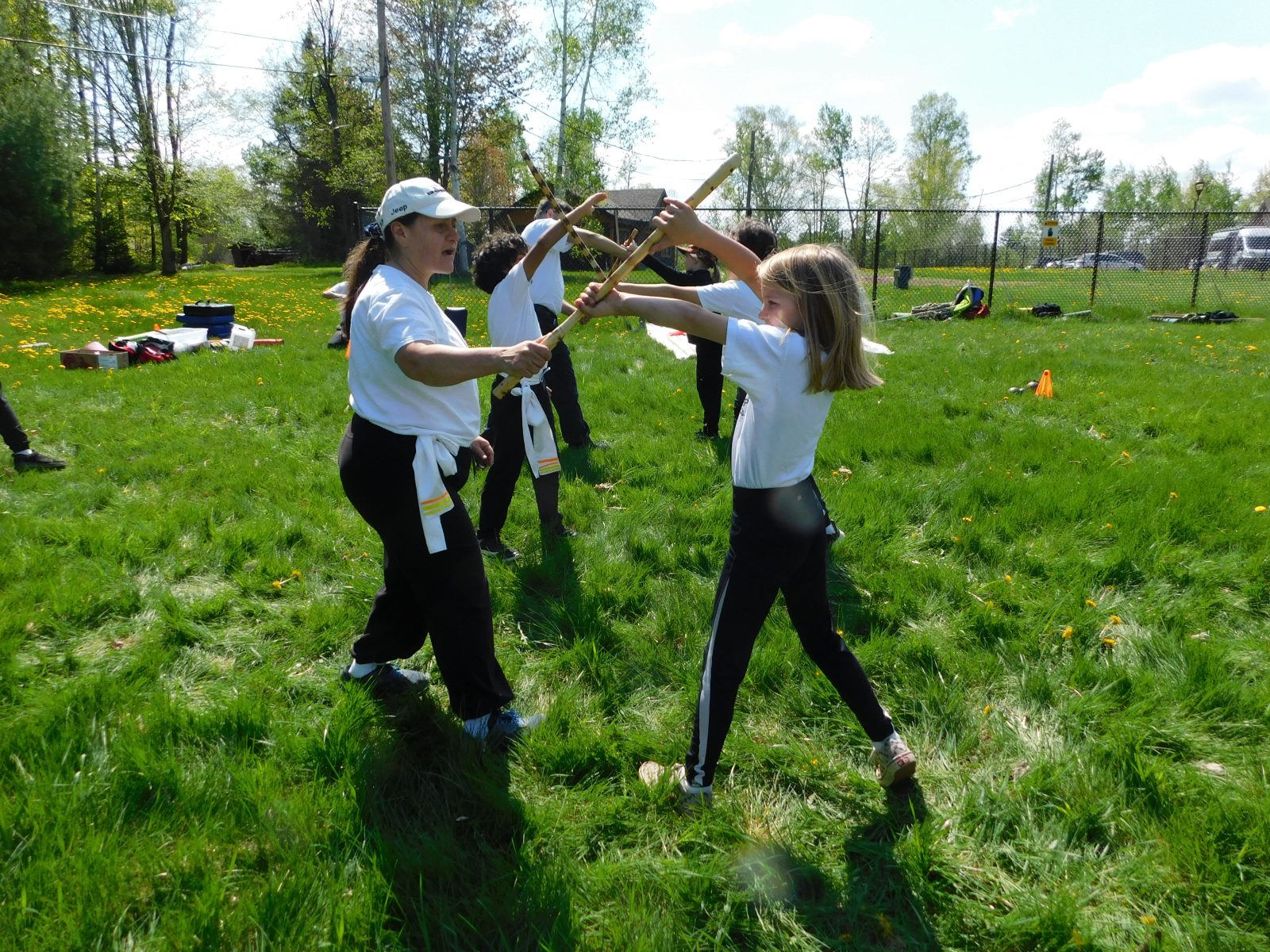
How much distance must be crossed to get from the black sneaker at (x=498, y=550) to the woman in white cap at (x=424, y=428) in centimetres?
167

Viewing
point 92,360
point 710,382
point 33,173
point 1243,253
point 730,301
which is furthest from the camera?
point 1243,253

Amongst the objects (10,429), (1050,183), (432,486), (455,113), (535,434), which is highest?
(1050,183)

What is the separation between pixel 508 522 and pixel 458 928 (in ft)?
10.3

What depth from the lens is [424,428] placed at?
2.68m

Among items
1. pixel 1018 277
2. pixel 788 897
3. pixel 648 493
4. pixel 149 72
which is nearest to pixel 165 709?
pixel 788 897

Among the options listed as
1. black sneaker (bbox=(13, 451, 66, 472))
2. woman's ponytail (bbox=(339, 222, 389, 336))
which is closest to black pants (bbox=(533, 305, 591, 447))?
woman's ponytail (bbox=(339, 222, 389, 336))

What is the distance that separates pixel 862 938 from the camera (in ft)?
7.16

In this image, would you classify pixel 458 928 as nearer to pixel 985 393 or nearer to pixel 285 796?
pixel 285 796

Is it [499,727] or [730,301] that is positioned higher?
[730,301]

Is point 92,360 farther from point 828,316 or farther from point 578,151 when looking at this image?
point 578,151

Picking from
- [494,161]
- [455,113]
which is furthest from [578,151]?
[455,113]

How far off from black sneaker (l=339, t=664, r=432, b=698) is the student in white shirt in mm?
2741

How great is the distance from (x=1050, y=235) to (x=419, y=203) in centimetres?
1866

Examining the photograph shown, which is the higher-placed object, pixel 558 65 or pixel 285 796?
pixel 558 65
